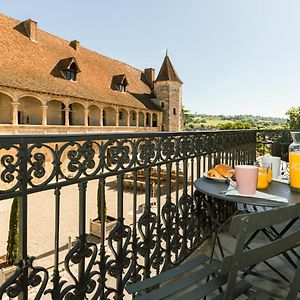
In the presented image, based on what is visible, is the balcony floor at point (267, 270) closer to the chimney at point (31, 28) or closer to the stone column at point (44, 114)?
the stone column at point (44, 114)

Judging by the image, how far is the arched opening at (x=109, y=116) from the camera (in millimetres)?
26578

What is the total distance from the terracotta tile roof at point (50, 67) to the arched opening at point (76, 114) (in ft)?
5.18

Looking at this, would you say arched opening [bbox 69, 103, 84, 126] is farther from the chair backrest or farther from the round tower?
the chair backrest

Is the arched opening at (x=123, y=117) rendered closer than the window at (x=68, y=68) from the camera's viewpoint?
No

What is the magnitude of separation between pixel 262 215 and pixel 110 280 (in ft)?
19.6

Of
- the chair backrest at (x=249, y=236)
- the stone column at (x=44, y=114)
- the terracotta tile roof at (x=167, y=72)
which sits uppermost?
the terracotta tile roof at (x=167, y=72)

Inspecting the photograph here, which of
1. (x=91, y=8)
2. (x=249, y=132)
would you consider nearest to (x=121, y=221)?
(x=249, y=132)

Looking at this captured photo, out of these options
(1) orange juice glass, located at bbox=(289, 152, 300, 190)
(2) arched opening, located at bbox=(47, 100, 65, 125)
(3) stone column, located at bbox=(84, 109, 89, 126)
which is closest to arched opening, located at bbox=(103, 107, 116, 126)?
(3) stone column, located at bbox=(84, 109, 89, 126)

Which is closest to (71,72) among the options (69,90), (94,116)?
(69,90)

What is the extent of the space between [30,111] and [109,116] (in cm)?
860

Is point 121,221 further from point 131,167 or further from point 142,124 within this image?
point 142,124

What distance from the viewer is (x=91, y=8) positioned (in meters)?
19.4

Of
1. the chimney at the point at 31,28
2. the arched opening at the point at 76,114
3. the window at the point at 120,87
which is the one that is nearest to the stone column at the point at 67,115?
the arched opening at the point at 76,114

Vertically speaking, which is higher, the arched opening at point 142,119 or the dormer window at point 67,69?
the dormer window at point 67,69
